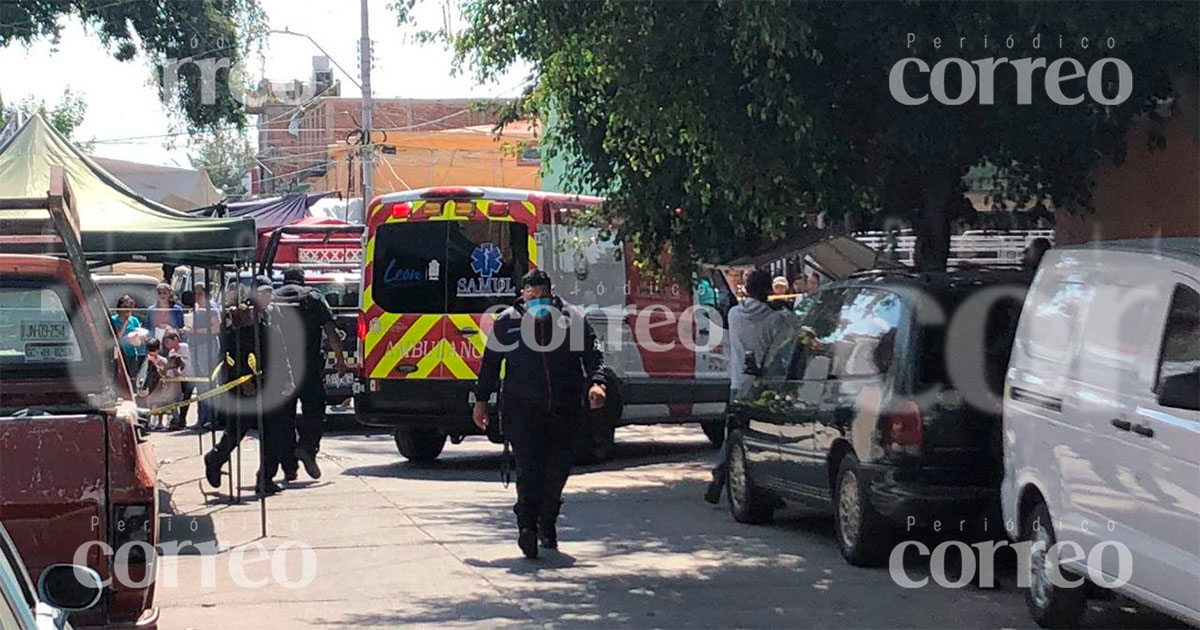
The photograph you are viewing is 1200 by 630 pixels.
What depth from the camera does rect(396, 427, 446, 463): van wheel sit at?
16.0 metres

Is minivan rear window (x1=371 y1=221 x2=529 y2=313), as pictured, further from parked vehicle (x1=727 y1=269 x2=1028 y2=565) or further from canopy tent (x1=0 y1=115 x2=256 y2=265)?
parked vehicle (x1=727 y1=269 x2=1028 y2=565)

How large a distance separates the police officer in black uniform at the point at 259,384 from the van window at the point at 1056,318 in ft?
22.1

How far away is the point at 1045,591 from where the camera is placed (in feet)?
26.8

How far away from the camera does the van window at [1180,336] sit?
22.6 feet

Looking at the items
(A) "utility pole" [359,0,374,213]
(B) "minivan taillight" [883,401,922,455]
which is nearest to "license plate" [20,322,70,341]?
(B) "minivan taillight" [883,401,922,455]

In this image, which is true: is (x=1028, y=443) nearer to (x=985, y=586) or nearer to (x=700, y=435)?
(x=985, y=586)

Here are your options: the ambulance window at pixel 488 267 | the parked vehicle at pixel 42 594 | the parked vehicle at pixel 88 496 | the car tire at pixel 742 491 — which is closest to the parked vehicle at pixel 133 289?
the ambulance window at pixel 488 267

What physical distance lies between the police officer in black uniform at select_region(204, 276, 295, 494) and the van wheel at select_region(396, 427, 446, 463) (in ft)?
7.17

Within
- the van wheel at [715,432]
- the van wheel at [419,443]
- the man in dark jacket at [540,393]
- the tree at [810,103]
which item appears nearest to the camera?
the tree at [810,103]

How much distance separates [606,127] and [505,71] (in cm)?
101

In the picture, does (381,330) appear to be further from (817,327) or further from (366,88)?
(366,88)

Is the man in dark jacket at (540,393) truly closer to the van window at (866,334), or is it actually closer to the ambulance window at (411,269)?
the van window at (866,334)

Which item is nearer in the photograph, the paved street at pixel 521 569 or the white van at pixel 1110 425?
the white van at pixel 1110 425

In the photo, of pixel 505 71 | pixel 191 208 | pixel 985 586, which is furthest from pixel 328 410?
pixel 985 586
